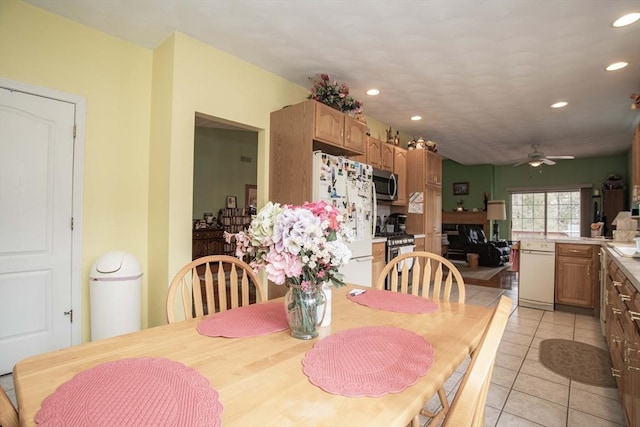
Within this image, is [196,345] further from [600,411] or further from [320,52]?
A: [320,52]

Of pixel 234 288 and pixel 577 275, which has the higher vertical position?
pixel 234 288

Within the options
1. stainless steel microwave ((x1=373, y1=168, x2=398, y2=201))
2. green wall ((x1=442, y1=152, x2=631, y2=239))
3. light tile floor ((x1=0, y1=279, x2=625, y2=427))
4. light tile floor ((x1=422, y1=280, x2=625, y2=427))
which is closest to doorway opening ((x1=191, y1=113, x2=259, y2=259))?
stainless steel microwave ((x1=373, y1=168, x2=398, y2=201))

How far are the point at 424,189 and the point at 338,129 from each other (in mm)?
2426

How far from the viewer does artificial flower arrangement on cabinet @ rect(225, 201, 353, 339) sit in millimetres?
1029

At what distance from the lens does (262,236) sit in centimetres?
111

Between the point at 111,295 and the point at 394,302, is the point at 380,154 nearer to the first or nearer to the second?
the point at 394,302

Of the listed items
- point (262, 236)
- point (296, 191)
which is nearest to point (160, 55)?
point (296, 191)

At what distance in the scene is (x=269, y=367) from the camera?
2.99 feet

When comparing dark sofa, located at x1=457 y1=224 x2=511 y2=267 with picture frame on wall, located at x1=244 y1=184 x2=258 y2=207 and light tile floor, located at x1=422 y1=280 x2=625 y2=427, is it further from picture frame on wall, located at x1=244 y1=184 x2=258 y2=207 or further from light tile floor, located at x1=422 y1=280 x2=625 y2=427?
picture frame on wall, located at x1=244 y1=184 x2=258 y2=207

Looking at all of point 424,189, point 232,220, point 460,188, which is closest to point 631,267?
point 424,189

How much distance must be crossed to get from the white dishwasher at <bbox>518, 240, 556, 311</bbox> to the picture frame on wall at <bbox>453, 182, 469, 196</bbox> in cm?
526

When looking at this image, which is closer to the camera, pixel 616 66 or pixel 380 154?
pixel 616 66

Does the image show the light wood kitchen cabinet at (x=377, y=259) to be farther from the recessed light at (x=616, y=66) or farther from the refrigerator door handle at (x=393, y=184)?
the recessed light at (x=616, y=66)

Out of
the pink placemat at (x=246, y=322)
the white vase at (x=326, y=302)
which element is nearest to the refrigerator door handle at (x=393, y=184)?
the pink placemat at (x=246, y=322)
